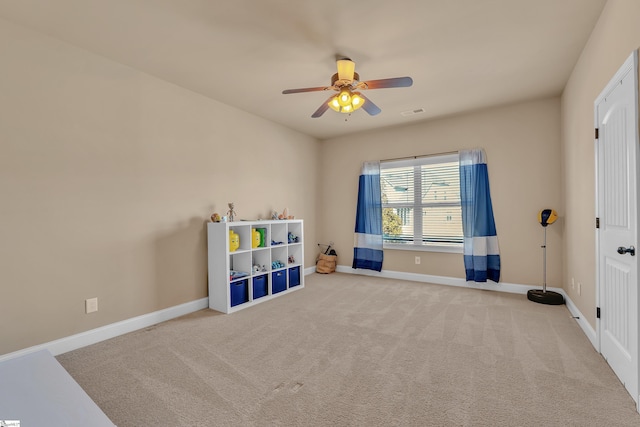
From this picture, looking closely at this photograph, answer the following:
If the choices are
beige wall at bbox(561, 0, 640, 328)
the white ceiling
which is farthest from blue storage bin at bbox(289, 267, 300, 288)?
beige wall at bbox(561, 0, 640, 328)

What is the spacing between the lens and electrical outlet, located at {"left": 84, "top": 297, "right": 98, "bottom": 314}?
271 cm

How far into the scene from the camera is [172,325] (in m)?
3.13

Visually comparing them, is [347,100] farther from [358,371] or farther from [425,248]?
[425,248]

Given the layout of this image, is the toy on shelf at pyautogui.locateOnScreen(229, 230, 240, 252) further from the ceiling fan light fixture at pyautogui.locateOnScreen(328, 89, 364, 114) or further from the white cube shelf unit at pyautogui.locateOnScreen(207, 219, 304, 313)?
the ceiling fan light fixture at pyautogui.locateOnScreen(328, 89, 364, 114)

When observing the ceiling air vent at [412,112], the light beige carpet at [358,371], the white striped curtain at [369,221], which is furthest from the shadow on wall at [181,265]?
the ceiling air vent at [412,112]

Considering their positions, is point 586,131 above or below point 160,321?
above

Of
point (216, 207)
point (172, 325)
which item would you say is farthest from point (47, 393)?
point (216, 207)

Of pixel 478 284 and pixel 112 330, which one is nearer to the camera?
pixel 112 330

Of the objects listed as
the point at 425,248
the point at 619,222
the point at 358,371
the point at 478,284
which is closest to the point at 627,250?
the point at 619,222

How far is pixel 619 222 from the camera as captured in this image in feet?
6.72

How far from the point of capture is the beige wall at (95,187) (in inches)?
92.6

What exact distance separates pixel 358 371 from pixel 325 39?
9.06 ft

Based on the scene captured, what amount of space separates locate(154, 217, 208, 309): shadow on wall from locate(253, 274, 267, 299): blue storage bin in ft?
2.03

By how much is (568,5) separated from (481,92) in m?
1.55
